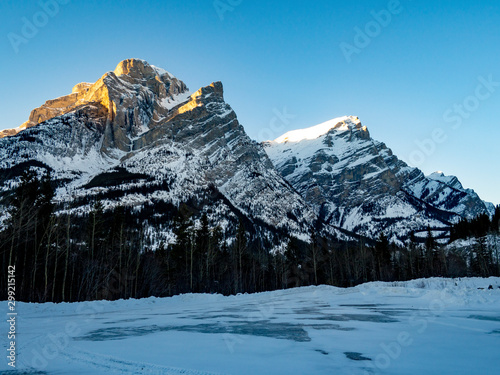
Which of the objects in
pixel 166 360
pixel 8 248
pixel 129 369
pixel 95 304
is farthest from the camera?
pixel 8 248

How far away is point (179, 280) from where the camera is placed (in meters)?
54.3

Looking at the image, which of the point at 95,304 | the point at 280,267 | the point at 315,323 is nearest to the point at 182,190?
the point at 280,267

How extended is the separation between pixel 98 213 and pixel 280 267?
151 feet

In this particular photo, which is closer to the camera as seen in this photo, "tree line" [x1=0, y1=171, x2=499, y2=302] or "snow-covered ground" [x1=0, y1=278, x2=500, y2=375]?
"snow-covered ground" [x1=0, y1=278, x2=500, y2=375]

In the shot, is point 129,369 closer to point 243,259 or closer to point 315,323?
point 315,323

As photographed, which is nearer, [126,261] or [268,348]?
[268,348]

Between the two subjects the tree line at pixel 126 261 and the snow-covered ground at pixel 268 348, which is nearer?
the snow-covered ground at pixel 268 348

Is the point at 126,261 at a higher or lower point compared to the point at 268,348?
higher

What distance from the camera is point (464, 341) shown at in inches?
322

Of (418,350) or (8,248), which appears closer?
(418,350)

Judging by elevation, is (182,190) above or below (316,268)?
above

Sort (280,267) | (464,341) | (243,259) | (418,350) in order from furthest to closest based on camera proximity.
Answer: (280,267)
(243,259)
(464,341)
(418,350)

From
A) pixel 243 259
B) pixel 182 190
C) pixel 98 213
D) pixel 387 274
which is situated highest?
pixel 182 190

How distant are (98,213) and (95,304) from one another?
65.1 feet
